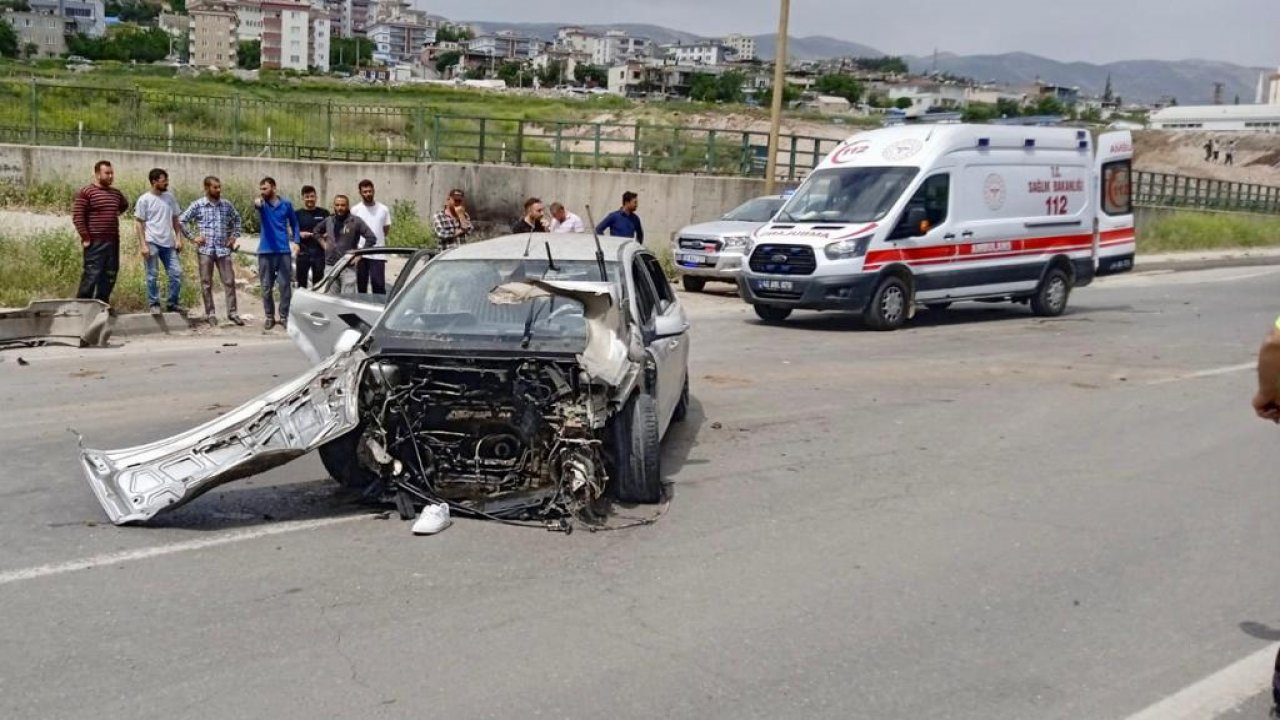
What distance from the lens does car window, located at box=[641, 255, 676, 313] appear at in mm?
8971

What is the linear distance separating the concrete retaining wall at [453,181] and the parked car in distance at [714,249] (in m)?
4.18

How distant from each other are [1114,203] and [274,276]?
1246 centimetres

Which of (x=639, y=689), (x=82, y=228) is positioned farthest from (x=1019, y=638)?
(x=82, y=228)

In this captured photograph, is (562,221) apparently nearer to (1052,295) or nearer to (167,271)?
(167,271)

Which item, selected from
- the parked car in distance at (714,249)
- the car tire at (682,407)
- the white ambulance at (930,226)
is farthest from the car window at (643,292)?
the parked car in distance at (714,249)

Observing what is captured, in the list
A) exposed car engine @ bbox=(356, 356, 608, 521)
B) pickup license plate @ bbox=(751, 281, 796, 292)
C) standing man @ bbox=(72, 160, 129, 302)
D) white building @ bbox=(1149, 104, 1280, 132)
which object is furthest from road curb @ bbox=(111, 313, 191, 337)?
white building @ bbox=(1149, 104, 1280, 132)

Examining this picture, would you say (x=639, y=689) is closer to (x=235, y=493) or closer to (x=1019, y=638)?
(x=1019, y=638)

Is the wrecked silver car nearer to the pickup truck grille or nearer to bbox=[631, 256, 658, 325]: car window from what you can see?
bbox=[631, 256, 658, 325]: car window

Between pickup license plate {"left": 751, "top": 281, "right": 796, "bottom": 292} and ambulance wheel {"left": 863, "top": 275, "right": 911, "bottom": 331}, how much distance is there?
983 mm

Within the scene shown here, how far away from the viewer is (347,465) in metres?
7.22

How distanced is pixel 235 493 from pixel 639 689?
11.7ft

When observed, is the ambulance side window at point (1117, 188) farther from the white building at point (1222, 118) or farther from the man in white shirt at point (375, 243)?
the white building at point (1222, 118)

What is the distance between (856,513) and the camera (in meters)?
7.42

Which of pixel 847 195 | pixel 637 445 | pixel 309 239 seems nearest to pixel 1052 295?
pixel 847 195
